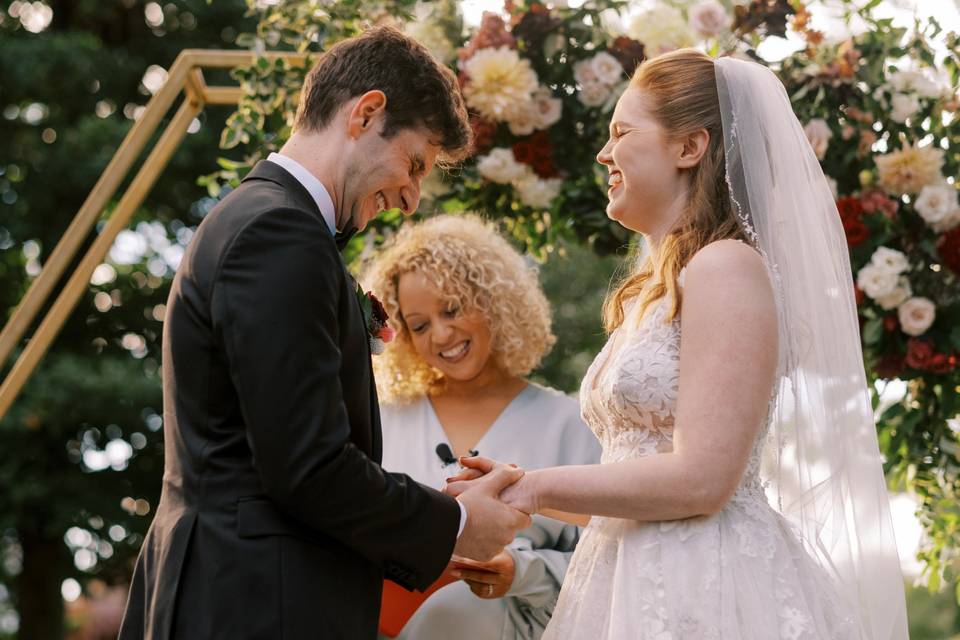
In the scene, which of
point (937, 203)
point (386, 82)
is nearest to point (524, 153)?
point (937, 203)

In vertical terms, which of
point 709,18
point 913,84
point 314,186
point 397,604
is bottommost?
point 397,604

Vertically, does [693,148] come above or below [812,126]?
below

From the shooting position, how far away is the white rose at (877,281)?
14.5 feet

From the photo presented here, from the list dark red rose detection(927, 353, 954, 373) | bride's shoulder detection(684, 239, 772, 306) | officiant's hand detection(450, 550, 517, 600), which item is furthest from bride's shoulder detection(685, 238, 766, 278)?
dark red rose detection(927, 353, 954, 373)

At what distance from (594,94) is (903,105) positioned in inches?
43.8

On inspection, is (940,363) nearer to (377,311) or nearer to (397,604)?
(397,604)

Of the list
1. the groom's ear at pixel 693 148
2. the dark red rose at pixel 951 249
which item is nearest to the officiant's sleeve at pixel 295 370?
the groom's ear at pixel 693 148

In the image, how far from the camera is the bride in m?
2.84

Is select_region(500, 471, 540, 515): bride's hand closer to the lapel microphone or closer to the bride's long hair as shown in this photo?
the bride's long hair

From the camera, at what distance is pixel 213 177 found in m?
4.93

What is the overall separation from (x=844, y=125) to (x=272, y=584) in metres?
2.93

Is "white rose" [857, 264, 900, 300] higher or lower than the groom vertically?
higher

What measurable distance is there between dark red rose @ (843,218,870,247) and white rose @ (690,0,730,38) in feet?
2.75

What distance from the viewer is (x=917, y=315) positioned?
14.6ft
